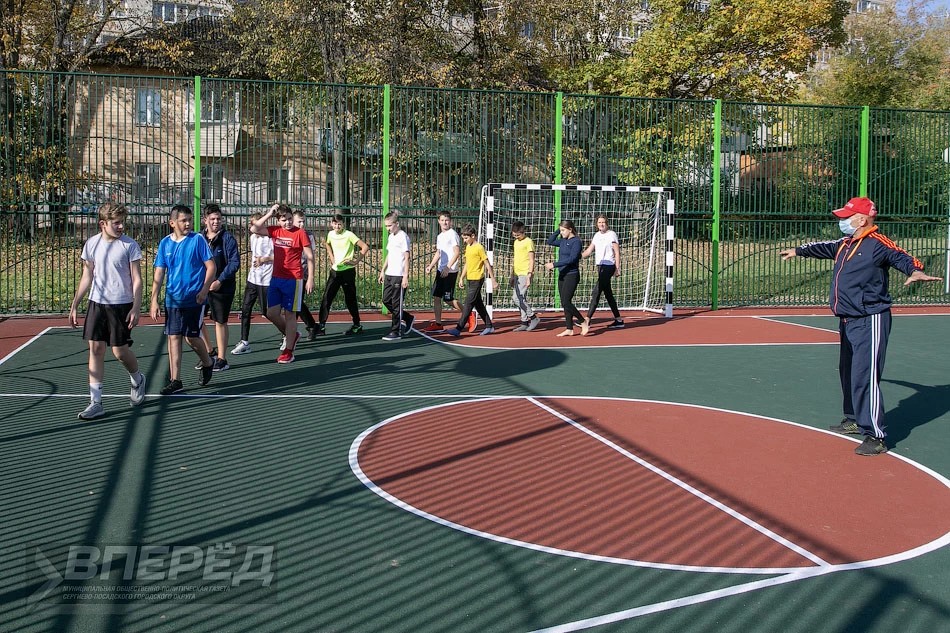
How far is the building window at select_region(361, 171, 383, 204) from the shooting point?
17.3 metres

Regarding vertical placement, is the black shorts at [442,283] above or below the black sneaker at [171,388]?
above

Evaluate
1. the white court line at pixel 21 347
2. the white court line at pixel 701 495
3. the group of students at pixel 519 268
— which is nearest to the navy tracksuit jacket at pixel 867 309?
the white court line at pixel 701 495

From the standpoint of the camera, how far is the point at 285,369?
11.2m

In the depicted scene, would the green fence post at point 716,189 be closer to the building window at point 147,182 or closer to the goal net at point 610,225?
the goal net at point 610,225

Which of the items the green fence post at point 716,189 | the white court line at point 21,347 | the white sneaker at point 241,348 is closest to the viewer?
the white court line at point 21,347

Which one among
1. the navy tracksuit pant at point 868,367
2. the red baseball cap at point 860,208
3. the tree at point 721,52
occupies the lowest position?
the navy tracksuit pant at point 868,367

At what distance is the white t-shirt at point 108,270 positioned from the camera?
27.5ft

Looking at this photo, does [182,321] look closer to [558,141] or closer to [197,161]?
[197,161]

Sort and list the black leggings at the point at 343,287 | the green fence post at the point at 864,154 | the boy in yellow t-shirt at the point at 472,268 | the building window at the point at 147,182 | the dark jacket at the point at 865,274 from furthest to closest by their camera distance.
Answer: the green fence post at the point at 864,154
the building window at the point at 147,182
the boy in yellow t-shirt at the point at 472,268
the black leggings at the point at 343,287
the dark jacket at the point at 865,274

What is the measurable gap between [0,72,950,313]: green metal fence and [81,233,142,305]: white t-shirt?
25.0ft

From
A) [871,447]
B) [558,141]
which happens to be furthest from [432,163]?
[871,447]

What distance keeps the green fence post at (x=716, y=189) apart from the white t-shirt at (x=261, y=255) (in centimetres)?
1032

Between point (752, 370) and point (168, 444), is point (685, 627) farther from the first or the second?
point (752, 370)

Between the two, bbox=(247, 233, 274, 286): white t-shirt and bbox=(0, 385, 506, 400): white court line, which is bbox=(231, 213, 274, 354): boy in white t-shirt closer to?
bbox=(247, 233, 274, 286): white t-shirt
